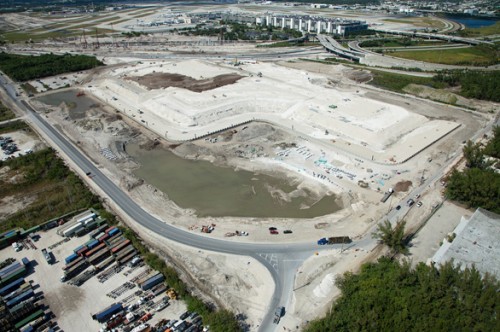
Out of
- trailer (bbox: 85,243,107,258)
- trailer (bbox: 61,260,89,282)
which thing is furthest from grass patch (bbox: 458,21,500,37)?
trailer (bbox: 61,260,89,282)

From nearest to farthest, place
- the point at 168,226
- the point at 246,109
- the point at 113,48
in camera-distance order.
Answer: the point at 168,226 → the point at 246,109 → the point at 113,48

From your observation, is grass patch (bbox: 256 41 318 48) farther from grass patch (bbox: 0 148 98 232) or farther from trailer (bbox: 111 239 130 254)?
trailer (bbox: 111 239 130 254)

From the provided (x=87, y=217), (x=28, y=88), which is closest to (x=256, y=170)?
(x=87, y=217)

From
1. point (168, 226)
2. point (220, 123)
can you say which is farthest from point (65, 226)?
point (220, 123)

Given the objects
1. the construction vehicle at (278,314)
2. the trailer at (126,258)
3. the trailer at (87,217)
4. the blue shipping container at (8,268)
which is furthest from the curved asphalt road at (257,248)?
the blue shipping container at (8,268)

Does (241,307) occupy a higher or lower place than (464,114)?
lower

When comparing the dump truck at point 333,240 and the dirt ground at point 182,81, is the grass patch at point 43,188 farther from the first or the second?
the dirt ground at point 182,81

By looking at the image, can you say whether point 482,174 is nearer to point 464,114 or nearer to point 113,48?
point 464,114
